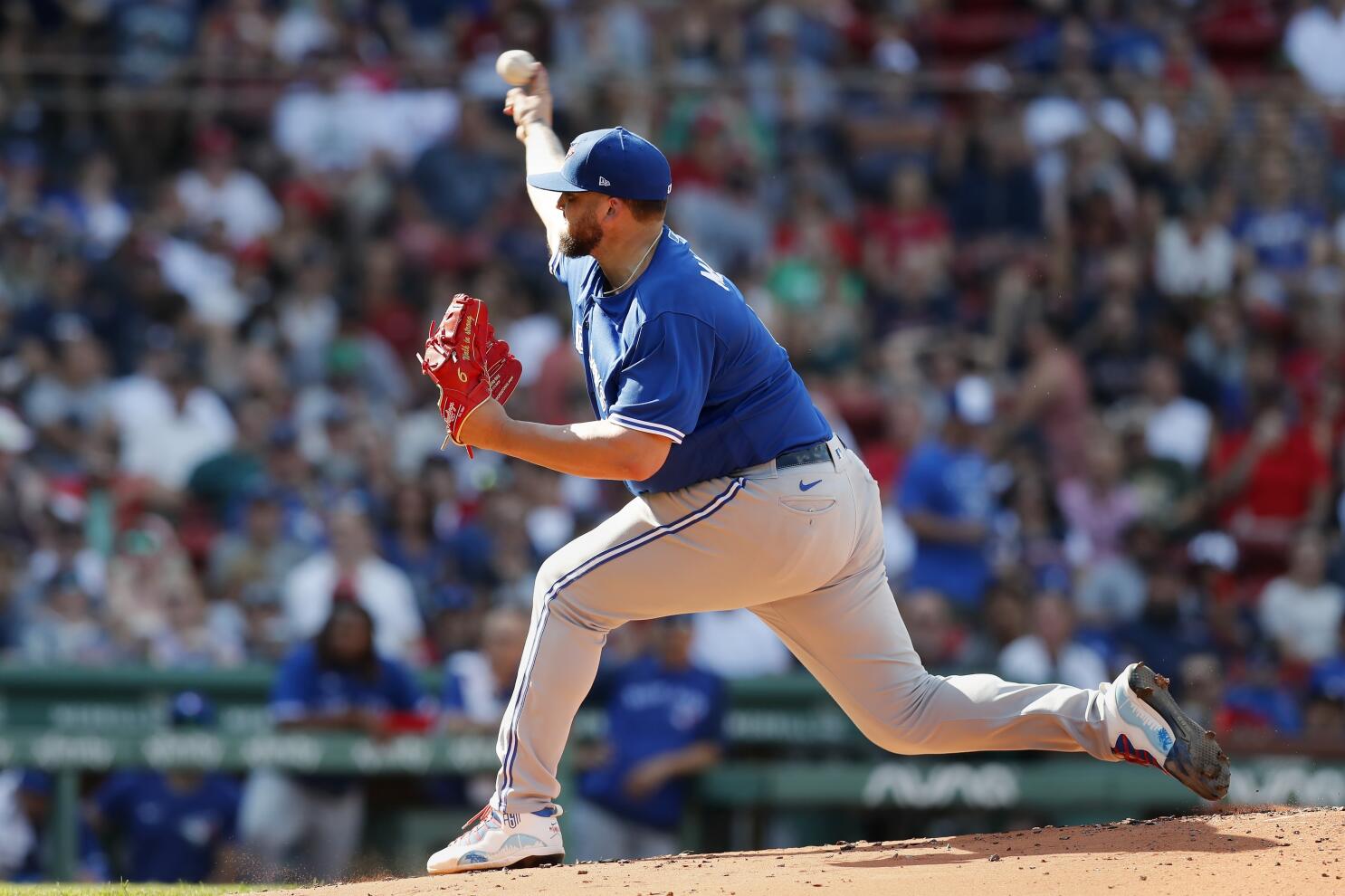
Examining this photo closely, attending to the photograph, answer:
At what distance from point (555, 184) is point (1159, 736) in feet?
6.84


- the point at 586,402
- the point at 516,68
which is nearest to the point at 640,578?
the point at 516,68

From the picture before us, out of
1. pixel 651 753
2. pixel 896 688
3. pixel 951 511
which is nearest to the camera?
pixel 896 688

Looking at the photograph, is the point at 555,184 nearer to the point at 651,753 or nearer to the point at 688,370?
the point at 688,370

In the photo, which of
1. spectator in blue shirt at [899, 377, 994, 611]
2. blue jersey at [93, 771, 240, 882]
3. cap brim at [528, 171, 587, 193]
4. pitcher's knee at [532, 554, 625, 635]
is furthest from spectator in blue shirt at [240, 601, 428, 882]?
cap brim at [528, 171, 587, 193]

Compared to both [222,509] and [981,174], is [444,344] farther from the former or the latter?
[981,174]

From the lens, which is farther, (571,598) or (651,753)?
(651,753)

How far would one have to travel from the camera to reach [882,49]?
12516mm

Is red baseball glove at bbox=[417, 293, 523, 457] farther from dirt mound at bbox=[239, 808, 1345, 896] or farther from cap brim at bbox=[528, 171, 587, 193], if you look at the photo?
dirt mound at bbox=[239, 808, 1345, 896]

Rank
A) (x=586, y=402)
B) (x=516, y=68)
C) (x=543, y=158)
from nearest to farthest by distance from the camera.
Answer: (x=543, y=158)
(x=516, y=68)
(x=586, y=402)

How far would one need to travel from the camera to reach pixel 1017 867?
Answer: 4340 millimetres

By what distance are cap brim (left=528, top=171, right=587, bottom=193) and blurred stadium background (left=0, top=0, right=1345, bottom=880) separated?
150 inches

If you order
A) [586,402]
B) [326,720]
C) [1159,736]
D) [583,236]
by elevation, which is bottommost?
[1159,736]

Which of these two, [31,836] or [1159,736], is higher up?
[1159,736]

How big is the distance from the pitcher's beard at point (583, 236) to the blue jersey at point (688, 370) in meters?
0.12
